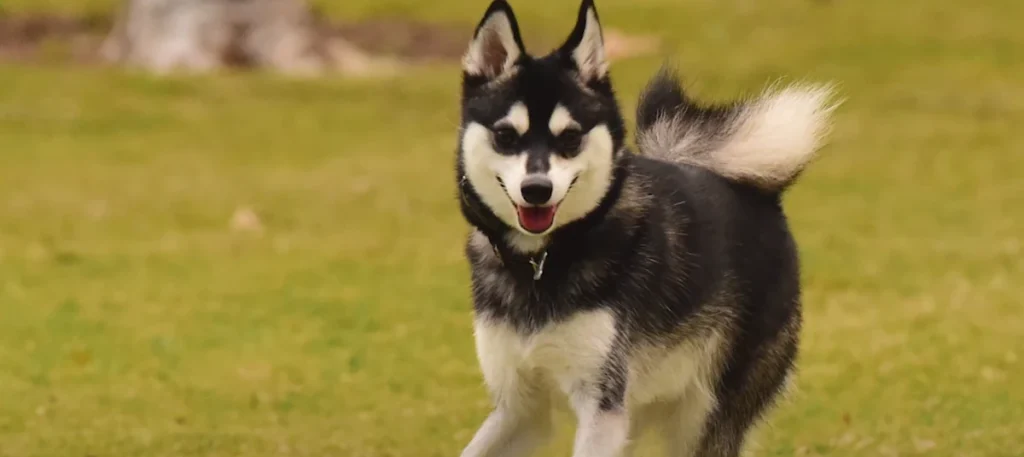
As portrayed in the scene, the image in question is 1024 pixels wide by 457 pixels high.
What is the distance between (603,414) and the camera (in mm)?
5023

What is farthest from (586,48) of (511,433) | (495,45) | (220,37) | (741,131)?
(220,37)

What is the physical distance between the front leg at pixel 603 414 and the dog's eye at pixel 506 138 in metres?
0.72

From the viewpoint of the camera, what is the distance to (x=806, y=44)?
20.6 metres

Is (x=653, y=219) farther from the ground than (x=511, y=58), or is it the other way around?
(x=511, y=58)

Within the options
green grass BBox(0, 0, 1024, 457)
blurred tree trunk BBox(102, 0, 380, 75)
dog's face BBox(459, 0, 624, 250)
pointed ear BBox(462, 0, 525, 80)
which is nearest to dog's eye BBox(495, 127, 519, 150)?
dog's face BBox(459, 0, 624, 250)

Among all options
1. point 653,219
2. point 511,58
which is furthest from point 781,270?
point 511,58

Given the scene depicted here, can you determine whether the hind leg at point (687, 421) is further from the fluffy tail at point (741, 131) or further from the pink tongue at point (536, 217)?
the pink tongue at point (536, 217)

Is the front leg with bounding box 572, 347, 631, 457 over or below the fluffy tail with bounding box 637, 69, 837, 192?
below

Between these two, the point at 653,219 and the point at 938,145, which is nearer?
the point at 653,219

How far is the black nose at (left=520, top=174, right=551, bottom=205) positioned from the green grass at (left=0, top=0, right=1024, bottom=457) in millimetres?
2241

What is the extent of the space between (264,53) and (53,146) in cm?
454

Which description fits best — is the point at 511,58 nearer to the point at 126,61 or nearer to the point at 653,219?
the point at 653,219

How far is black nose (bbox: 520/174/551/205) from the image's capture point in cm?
473

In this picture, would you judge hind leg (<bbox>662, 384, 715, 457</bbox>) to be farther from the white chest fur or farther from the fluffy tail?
the fluffy tail
